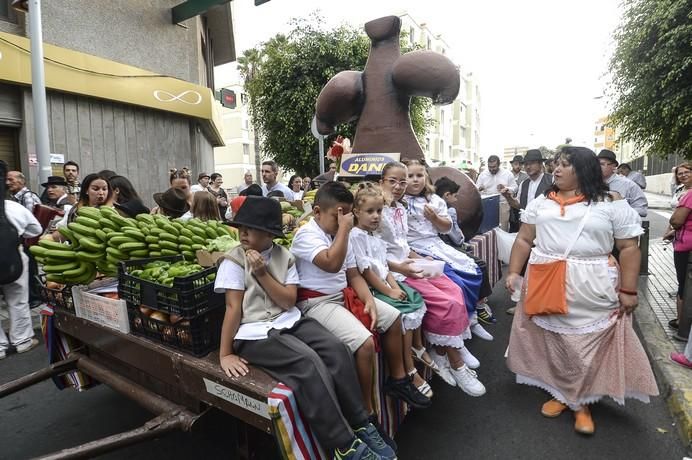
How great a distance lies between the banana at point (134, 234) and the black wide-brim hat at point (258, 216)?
101 cm

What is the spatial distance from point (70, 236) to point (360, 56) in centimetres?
1545

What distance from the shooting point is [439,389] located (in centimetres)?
365

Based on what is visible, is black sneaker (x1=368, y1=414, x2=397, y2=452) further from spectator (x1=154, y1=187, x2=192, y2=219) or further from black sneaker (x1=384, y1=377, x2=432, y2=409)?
spectator (x1=154, y1=187, x2=192, y2=219)

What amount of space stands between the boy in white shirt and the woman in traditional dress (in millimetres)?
1283

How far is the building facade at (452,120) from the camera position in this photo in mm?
43594

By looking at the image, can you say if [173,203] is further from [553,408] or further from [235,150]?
[235,150]

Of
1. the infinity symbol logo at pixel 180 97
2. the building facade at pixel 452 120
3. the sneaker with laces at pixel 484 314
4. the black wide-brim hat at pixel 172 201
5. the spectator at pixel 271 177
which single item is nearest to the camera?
the black wide-brim hat at pixel 172 201

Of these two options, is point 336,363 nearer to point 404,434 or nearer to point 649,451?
point 404,434

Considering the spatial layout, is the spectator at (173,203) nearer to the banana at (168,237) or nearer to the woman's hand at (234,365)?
the banana at (168,237)

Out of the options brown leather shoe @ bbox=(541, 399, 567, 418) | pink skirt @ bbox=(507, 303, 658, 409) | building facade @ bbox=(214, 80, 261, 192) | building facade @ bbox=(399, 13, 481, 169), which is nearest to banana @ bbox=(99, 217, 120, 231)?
pink skirt @ bbox=(507, 303, 658, 409)

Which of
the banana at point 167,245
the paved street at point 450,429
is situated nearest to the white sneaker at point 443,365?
the paved street at point 450,429

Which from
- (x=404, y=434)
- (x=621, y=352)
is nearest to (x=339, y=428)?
(x=404, y=434)

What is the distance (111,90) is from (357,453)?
35.1 ft

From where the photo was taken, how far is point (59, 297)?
3.05 m
